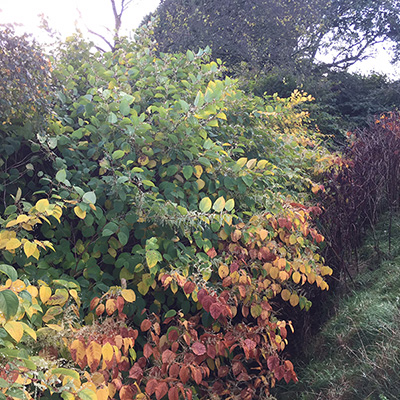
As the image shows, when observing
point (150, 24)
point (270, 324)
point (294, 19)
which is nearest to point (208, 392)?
point (270, 324)

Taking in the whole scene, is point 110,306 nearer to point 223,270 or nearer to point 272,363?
point 223,270

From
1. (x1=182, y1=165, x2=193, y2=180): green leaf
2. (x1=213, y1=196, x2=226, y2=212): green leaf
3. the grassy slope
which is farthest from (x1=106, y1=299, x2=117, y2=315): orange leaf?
the grassy slope

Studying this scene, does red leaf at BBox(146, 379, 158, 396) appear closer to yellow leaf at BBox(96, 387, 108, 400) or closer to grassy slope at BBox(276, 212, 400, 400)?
yellow leaf at BBox(96, 387, 108, 400)

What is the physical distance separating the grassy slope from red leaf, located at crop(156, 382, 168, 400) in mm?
900

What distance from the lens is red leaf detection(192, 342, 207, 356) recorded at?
1.95 metres

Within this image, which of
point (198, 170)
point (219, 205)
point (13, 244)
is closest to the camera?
point (13, 244)

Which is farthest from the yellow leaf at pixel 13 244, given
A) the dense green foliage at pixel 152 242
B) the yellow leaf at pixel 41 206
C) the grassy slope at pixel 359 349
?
the grassy slope at pixel 359 349

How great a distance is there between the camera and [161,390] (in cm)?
178

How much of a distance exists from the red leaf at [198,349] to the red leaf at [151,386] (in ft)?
0.83

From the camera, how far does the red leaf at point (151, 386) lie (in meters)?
1.78

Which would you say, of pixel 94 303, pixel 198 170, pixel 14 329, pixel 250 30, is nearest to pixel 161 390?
pixel 94 303

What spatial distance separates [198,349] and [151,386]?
11.8 inches

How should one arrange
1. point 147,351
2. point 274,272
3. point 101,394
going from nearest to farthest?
1. point 101,394
2. point 147,351
3. point 274,272

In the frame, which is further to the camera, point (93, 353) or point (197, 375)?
point (197, 375)
